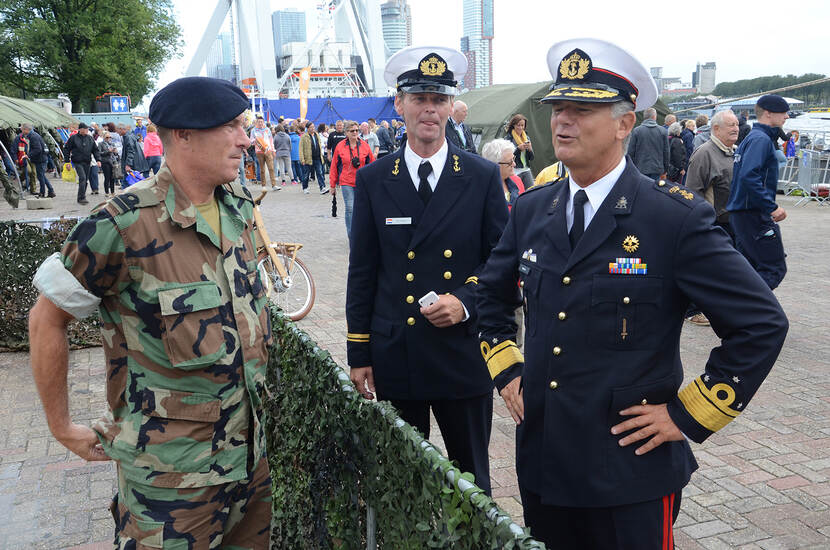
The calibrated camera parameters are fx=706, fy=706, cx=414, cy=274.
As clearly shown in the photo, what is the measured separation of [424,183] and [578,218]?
104 centimetres

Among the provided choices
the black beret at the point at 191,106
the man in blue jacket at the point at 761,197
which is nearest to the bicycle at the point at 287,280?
the man in blue jacket at the point at 761,197

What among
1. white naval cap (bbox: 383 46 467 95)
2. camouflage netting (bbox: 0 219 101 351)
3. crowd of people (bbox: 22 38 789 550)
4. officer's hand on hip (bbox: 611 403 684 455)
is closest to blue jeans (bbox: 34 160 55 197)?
camouflage netting (bbox: 0 219 101 351)

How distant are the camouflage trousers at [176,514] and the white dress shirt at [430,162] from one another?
143 centimetres

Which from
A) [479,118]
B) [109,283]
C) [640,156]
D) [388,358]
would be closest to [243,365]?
[109,283]

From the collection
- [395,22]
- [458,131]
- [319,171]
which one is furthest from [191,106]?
[395,22]

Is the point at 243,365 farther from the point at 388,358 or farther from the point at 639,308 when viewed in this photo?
the point at 639,308

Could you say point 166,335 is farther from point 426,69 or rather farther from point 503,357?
point 426,69

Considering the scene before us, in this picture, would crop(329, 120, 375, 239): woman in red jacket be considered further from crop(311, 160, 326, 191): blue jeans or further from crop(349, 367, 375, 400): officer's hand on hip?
crop(311, 160, 326, 191): blue jeans

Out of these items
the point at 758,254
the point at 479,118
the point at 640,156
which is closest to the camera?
the point at 758,254

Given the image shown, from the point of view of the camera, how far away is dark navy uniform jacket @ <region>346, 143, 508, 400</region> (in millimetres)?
3020

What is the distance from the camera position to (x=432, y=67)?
304cm

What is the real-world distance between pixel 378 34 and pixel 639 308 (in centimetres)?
6335

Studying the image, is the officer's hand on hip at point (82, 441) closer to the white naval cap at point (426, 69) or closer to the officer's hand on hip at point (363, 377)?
the officer's hand on hip at point (363, 377)

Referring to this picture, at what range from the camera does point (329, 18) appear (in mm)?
61281
